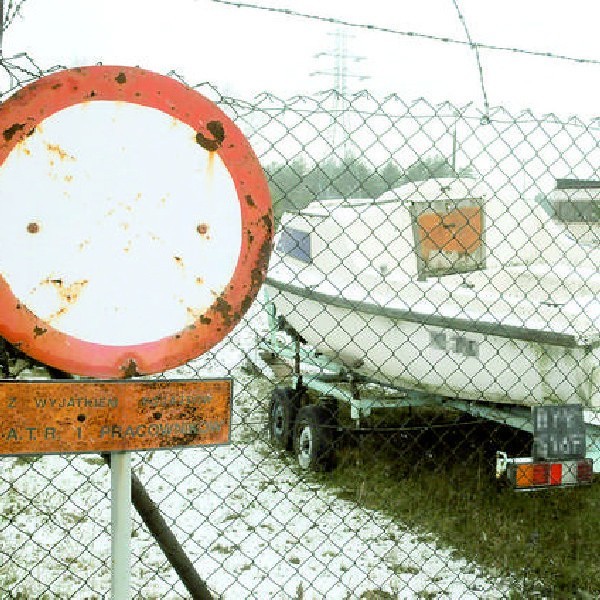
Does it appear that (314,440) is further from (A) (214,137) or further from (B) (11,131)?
A: (B) (11,131)

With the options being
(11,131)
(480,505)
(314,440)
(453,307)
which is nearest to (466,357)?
(453,307)

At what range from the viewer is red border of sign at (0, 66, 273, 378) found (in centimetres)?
148

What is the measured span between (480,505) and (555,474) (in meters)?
1.98

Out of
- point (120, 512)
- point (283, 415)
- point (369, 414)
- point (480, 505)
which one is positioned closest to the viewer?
point (120, 512)

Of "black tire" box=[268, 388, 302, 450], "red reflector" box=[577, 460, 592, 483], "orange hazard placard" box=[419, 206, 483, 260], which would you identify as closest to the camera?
"red reflector" box=[577, 460, 592, 483]

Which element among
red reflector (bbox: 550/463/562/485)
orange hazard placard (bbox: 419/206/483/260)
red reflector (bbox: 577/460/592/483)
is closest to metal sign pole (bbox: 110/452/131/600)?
red reflector (bbox: 550/463/562/485)

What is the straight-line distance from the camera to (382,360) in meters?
5.52

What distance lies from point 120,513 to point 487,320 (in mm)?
3397

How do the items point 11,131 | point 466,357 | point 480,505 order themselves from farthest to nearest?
point 480,505 → point 466,357 → point 11,131

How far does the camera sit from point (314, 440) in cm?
576

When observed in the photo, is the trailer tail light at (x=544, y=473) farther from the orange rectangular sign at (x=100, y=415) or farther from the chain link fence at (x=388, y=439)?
the orange rectangular sign at (x=100, y=415)

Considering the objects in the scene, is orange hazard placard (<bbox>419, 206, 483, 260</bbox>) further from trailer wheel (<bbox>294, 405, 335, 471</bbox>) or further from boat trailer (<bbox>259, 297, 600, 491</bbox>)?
trailer wheel (<bbox>294, 405, 335, 471</bbox>)

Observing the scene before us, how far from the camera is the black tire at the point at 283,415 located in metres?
6.39

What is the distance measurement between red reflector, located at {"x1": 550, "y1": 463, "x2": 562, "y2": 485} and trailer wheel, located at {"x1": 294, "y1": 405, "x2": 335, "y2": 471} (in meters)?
2.60
